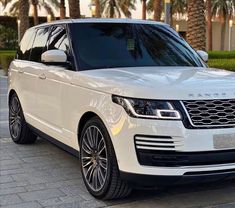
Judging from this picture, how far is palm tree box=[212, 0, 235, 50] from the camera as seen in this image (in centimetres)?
6562

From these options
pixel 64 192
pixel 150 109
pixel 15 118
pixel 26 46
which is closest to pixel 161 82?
pixel 150 109

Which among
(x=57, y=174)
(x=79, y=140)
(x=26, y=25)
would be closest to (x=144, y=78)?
(x=79, y=140)

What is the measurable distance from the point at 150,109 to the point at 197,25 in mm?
11350

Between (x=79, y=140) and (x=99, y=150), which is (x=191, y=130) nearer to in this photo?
(x=99, y=150)

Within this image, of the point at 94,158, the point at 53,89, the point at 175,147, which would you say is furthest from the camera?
the point at 53,89

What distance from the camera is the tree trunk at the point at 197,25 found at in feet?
50.0

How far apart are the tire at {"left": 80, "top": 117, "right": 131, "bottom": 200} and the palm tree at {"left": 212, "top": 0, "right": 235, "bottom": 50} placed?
204 ft

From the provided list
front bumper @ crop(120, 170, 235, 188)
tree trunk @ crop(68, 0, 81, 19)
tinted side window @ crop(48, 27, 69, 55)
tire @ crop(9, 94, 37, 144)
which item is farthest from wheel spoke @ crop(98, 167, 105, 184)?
tree trunk @ crop(68, 0, 81, 19)

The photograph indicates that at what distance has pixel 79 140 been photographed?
5527 mm

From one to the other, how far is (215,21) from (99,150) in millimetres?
66270

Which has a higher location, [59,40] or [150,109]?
[59,40]

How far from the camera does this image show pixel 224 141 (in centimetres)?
448

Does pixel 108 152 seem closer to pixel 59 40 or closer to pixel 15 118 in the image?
pixel 59 40

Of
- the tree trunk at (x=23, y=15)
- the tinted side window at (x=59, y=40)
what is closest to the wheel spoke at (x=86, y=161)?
the tinted side window at (x=59, y=40)
